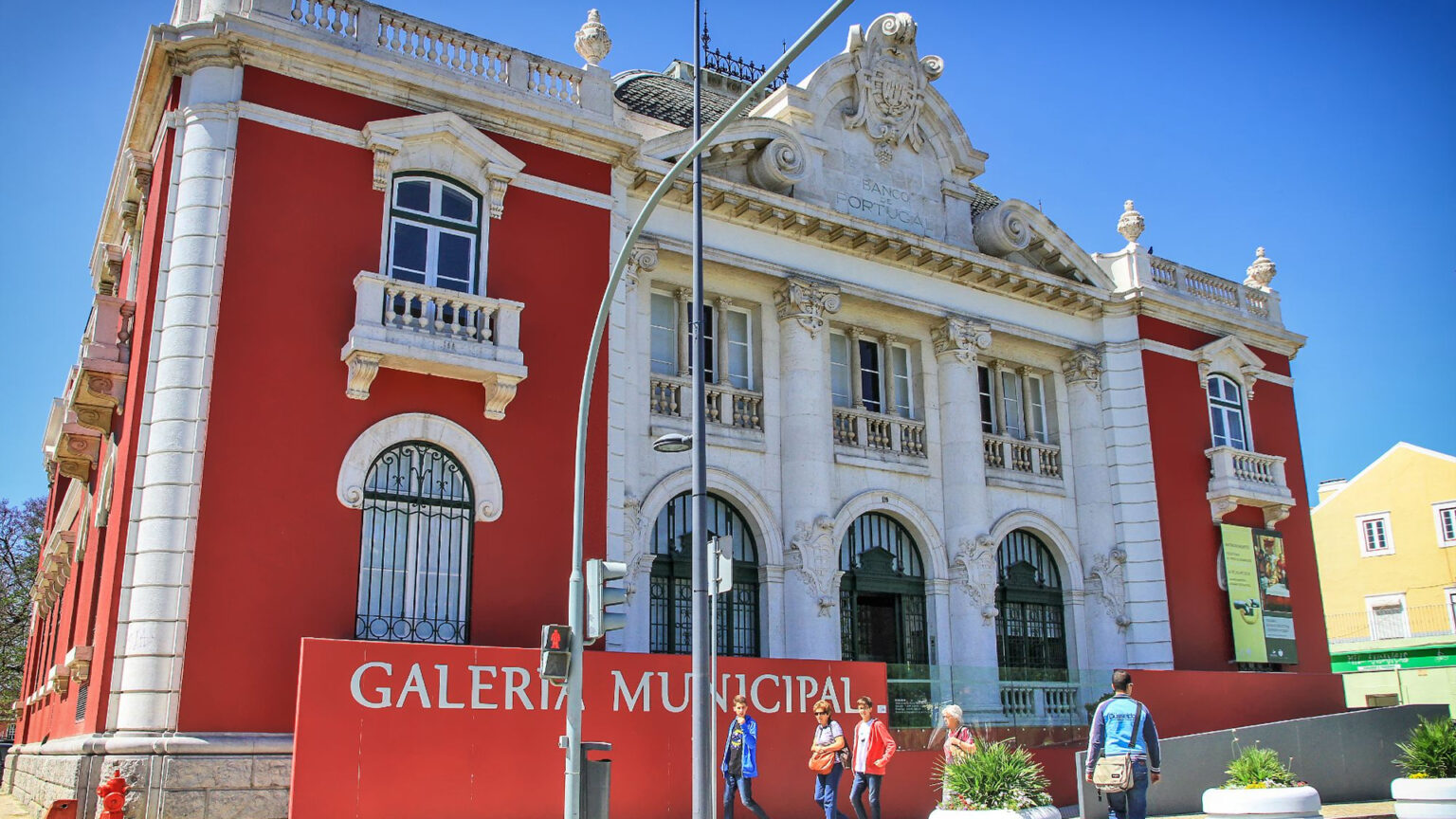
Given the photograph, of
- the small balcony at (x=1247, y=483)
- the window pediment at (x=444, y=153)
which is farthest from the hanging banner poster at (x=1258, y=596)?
the window pediment at (x=444, y=153)

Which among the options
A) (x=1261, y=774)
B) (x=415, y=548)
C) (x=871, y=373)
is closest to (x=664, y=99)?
(x=871, y=373)

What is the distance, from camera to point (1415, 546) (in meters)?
42.4

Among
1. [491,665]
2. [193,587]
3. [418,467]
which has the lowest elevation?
[491,665]

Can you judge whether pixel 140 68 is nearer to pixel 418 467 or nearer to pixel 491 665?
pixel 418 467

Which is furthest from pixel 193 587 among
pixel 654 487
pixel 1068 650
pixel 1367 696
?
pixel 1367 696

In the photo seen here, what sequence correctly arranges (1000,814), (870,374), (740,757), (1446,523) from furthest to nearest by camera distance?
(1446,523)
(870,374)
(740,757)
(1000,814)

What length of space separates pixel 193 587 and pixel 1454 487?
133 feet

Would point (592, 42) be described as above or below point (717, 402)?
above

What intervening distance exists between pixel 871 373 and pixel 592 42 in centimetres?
832

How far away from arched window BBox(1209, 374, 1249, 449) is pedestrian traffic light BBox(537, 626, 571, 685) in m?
19.7

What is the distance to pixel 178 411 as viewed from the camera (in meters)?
15.8

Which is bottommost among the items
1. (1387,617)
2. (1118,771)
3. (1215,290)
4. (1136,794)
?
(1136,794)

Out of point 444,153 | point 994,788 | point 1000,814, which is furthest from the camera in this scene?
point 444,153

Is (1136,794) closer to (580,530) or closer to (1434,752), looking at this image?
(580,530)
